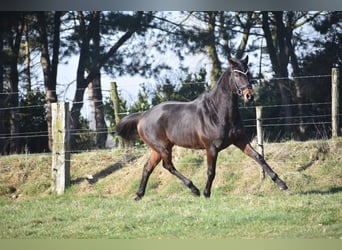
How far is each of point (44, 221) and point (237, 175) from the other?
182cm

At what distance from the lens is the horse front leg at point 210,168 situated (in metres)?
5.84

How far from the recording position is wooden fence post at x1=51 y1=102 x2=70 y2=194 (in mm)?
6270

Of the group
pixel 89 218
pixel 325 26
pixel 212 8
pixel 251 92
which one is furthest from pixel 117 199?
pixel 325 26

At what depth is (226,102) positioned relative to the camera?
5.79 meters

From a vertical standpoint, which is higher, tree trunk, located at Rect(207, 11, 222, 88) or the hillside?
tree trunk, located at Rect(207, 11, 222, 88)

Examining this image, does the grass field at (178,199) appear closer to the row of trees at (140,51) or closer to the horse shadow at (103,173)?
the horse shadow at (103,173)

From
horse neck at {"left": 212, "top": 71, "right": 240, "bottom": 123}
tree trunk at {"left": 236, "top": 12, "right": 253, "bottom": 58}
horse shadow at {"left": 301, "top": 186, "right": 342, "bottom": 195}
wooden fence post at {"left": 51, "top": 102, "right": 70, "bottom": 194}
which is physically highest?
tree trunk at {"left": 236, "top": 12, "right": 253, "bottom": 58}

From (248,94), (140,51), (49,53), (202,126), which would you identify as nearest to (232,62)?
(248,94)

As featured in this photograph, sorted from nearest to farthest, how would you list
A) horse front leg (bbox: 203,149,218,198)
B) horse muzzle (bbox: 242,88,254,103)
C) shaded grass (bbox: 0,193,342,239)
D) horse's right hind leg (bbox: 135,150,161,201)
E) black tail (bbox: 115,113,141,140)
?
shaded grass (bbox: 0,193,342,239), horse muzzle (bbox: 242,88,254,103), horse front leg (bbox: 203,149,218,198), horse's right hind leg (bbox: 135,150,161,201), black tail (bbox: 115,113,141,140)

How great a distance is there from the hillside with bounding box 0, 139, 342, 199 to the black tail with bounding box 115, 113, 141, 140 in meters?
0.20

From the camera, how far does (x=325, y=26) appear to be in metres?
6.10

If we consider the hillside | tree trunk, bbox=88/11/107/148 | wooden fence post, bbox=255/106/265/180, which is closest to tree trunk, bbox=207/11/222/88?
wooden fence post, bbox=255/106/265/180

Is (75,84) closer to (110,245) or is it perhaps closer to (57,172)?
(57,172)

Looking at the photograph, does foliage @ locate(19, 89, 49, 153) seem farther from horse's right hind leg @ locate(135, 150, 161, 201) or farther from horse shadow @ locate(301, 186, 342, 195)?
horse shadow @ locate(301, 186, 342, 195)
